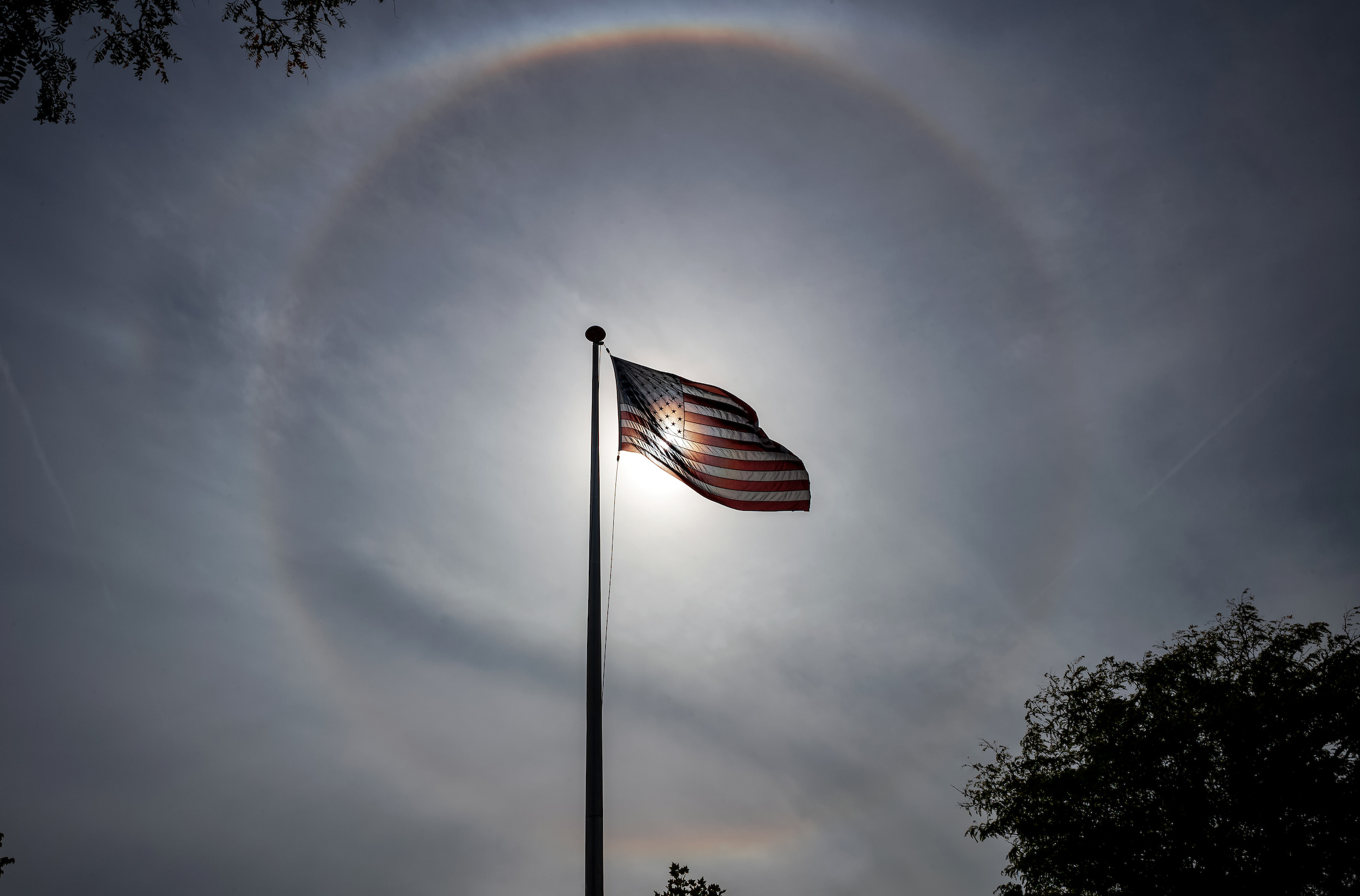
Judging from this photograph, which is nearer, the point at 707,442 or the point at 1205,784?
the point at 707,442

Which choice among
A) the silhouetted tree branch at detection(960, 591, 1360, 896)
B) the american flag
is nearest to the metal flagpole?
the american flag

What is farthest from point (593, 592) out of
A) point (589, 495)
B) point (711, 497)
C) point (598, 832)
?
point (711, 497)

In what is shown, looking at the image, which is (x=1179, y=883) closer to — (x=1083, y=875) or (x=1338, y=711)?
(x=1083, y=875)

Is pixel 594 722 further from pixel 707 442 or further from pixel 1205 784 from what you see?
pixel 1205 784

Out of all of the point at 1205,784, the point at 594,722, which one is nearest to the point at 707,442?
the point at 594,722

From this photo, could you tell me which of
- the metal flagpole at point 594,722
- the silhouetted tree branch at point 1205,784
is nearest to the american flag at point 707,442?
the metal flagpole at point 594,722

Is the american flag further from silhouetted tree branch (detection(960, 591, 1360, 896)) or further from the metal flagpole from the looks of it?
silhouetted tree branch (detection(960, 591, 1360, 896))
